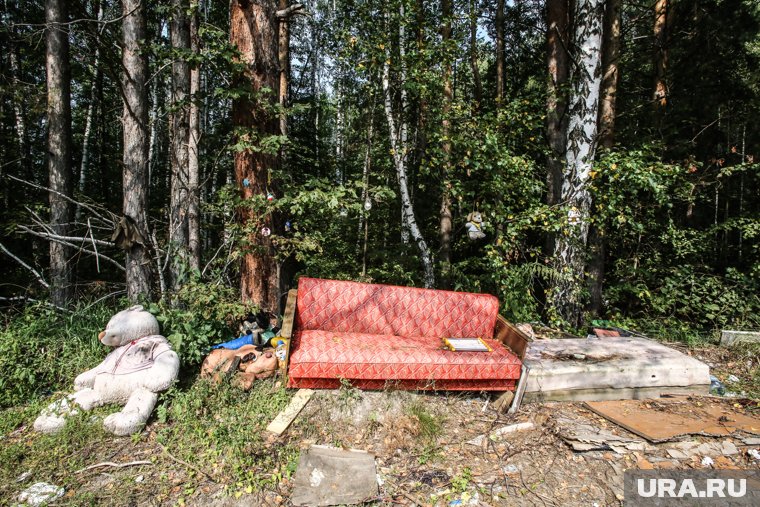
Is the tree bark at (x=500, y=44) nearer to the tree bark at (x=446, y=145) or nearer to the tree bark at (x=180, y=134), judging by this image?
the tree bark at (x=446, y=145)

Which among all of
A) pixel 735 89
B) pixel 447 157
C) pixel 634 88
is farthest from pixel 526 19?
pixel 447 157

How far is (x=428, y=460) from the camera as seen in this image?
2.73 metres

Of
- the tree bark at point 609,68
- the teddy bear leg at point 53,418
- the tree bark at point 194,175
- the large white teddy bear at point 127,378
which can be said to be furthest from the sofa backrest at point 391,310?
the tree bark at point 609,68

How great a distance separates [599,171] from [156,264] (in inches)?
212

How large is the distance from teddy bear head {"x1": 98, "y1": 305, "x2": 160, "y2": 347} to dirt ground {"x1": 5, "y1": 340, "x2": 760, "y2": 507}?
0.80 metres

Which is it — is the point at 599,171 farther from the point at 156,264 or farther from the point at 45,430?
the point at 45,430

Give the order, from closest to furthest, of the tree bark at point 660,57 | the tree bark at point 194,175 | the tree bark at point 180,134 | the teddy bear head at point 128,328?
the teddy bear head at point 128,328
the tree bark at point 180,134
the tree bark at point 194,175
the tree bark at point 660,57

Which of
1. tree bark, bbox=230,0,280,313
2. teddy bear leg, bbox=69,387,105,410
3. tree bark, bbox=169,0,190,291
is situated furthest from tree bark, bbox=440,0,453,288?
teddy bear leg, bbox=69,387,105,410

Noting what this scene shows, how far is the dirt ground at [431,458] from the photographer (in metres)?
2.34

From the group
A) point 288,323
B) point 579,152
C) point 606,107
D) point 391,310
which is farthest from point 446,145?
point 288,323

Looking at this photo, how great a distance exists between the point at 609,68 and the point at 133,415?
7.21 m

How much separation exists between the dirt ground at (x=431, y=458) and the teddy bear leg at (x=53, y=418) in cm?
13

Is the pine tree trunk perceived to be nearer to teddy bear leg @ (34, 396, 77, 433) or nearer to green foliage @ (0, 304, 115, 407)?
green foliage @ (0, 304, 115, 407)

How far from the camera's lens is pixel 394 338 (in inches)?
148
